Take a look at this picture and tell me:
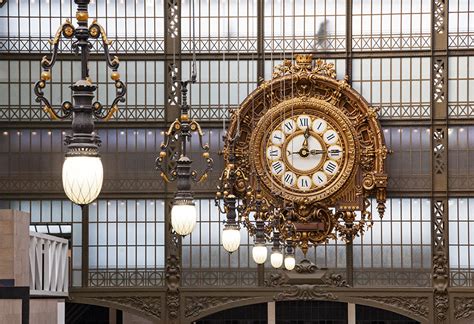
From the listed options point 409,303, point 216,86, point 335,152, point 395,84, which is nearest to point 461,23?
point 395,84

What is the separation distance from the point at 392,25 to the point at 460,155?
13.2 feet

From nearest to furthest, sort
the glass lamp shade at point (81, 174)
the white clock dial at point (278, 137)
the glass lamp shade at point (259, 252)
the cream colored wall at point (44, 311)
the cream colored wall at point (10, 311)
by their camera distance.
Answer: the glass lamp shade at point (81, 174), the glass lamp shade at point (259, 252), the cream colored wall at point (10, 311), the cream colored wall at point (44, 311), the white clock dial at point (278, 137)

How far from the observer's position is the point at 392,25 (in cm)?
3688

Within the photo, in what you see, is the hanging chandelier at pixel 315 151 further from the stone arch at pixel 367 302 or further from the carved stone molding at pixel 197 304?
the carved stone molding at pixel 197 304

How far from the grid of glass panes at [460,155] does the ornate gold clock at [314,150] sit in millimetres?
1925

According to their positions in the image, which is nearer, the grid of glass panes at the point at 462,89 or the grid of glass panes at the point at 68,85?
the grid of glass panes at the point at 462,89

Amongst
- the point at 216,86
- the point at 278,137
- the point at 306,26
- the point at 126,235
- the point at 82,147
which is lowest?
the point at 82,147

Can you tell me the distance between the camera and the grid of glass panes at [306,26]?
37.1 metres

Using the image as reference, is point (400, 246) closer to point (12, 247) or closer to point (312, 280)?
point (312, 280)

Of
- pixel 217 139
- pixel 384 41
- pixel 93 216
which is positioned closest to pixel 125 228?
pixel 93 216

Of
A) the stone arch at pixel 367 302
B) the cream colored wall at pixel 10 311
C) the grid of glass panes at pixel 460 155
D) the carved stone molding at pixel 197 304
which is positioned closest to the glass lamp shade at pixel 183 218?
the cream colored wall at pixel 10 311

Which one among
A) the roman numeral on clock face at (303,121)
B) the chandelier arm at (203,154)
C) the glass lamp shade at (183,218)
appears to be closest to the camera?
the glass lamp shade at (183,218)

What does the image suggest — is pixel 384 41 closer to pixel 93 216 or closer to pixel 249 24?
pixel 249 24

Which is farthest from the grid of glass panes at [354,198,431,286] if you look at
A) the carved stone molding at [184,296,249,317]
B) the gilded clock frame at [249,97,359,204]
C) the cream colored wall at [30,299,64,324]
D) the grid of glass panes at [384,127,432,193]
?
the cream colored wall at [30,299,64,324]
